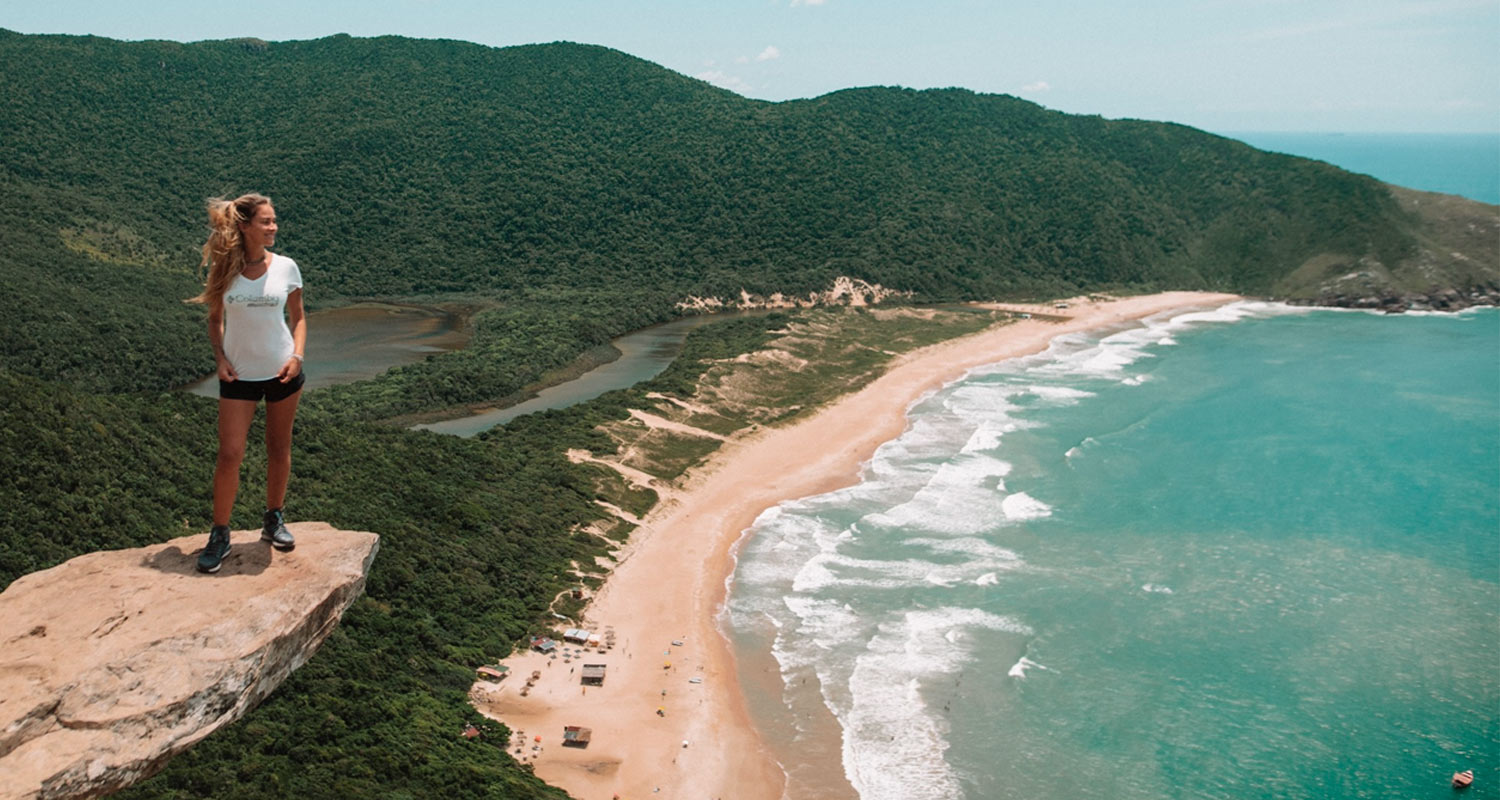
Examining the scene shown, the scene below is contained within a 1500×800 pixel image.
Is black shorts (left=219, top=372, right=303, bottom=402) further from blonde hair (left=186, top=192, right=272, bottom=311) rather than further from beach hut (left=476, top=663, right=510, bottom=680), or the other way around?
beach hut (left=476, top=663, right=510, bottom=680)

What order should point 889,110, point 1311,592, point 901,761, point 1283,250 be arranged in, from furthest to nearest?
point 889,110 < point 1283,250 < point 1311,592 < point 901,761

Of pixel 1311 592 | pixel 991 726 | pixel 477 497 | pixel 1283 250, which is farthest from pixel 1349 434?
pixel 1283 250

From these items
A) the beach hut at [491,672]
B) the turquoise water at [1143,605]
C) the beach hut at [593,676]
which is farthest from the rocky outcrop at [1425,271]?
the beach hut at [491,672]

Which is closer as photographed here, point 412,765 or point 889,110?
point 412,765

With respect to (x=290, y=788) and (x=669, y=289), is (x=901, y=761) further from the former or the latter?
(x=669, y=289)

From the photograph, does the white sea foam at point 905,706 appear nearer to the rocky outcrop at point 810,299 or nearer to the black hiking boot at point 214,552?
the black hiking boot at point 214,552

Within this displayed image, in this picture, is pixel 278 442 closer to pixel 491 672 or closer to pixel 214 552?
pixel 214 552

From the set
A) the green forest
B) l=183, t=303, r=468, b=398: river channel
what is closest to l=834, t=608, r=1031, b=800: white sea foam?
the green forest
